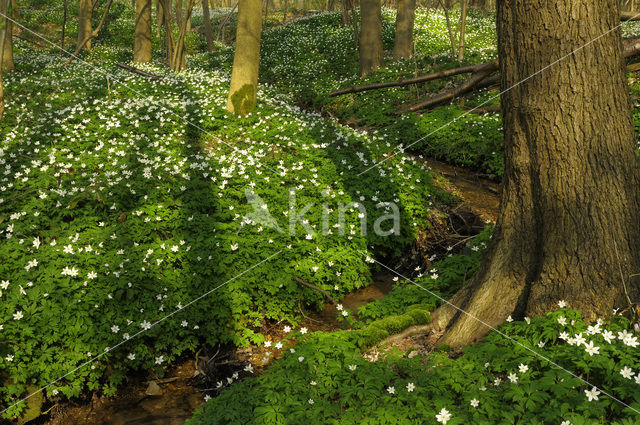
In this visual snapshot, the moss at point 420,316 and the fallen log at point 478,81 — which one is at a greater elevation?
the fallen log at point 478,81

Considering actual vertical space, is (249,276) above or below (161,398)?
above

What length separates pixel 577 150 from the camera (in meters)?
3.28

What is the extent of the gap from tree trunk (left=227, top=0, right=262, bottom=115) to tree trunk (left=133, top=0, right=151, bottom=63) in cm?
910

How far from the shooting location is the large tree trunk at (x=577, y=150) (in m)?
3.22

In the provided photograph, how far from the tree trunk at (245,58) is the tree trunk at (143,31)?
9.10 metres

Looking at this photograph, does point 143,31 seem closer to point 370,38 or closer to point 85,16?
point 85,16

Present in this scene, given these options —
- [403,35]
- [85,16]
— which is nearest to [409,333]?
[403,35]

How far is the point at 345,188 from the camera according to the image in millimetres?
6844

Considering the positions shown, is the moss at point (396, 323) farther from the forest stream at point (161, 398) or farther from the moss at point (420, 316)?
the forest stream at point (161, 398)

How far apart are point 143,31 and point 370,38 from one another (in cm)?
916

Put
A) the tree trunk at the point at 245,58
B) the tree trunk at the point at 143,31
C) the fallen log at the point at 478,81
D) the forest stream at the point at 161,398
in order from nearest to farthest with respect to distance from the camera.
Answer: the forest stream at the point at 161,398, the fallen log at the point at 478,81, the tree trunk at the point at 245,58, the tree trunk at the point at 143,31
